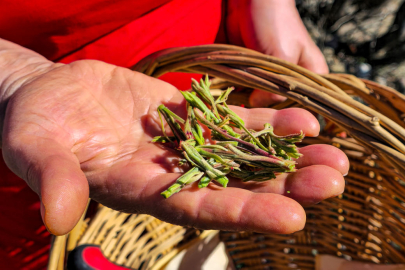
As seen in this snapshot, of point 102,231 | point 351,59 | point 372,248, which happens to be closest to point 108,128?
point 102,231

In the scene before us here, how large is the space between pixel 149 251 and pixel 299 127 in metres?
1.04

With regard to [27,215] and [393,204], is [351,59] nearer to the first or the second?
[393,204]

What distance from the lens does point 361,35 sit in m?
3.07

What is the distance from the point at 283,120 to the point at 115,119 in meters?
0.54

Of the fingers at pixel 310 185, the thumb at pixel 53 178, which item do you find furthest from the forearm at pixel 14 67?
the fingers at pixel 310 185

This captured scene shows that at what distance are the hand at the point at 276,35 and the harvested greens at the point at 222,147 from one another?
346mm

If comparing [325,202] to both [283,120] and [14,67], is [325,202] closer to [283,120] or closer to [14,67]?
[283,120]

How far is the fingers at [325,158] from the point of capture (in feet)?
3.33

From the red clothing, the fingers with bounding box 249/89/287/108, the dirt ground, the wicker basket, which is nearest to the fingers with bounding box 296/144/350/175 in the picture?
the wicker basket

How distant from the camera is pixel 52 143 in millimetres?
858

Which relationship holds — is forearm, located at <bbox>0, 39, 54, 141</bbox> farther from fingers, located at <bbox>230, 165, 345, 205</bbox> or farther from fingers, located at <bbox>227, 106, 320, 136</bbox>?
fingers, located at <bbox>230, 165, 345, 205</bbox>

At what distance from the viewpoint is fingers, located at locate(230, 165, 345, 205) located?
2.96 ft

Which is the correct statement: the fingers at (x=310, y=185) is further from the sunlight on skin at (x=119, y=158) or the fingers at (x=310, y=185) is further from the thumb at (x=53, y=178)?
the thumb at (x=53, y=178)

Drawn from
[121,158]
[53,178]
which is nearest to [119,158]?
[121,158]
